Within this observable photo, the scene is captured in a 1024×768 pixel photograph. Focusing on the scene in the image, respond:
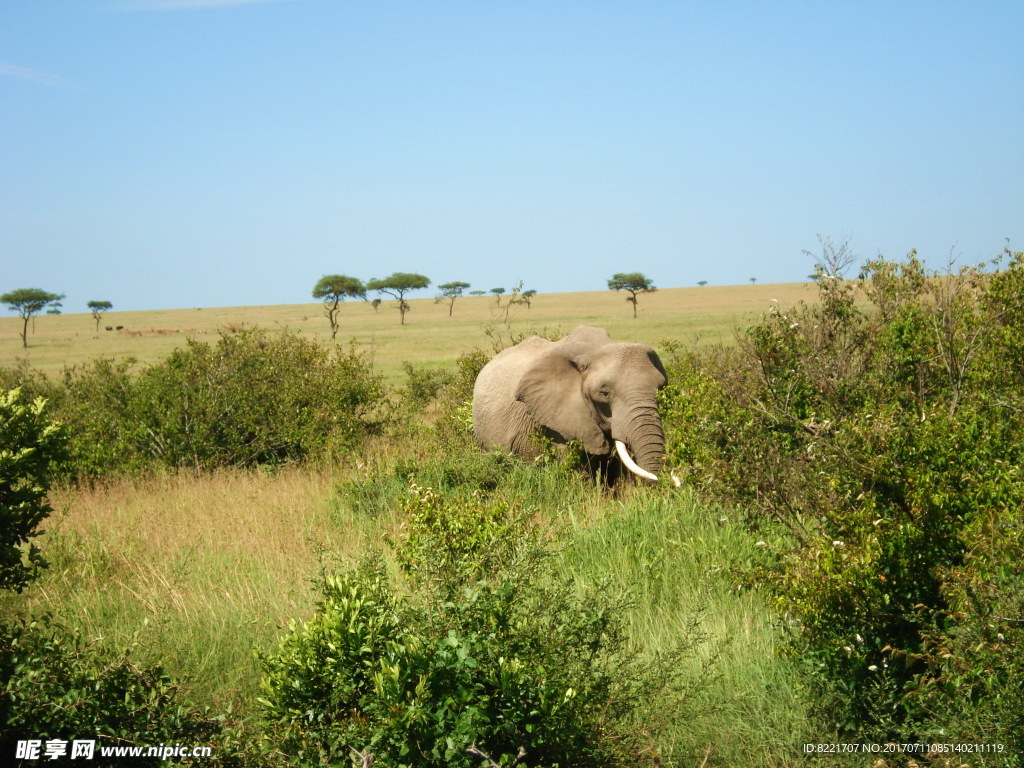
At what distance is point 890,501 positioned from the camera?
421 centimetres

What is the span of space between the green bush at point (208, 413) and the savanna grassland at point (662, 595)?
2.72 metres

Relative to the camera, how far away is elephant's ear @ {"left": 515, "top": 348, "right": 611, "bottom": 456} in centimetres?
995

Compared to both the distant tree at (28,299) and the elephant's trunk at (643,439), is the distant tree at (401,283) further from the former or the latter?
the elephant's trunk at (643,439)

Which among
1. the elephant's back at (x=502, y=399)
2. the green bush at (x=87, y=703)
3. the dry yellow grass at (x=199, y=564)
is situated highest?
the elephant's back at (x=502, y=399)

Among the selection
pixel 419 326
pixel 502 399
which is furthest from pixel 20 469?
pixel 419 326

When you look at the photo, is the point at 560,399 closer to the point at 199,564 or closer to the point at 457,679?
the point at 199,564

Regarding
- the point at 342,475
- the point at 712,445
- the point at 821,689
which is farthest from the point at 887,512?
the point at 342,475

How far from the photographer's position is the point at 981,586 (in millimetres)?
3494

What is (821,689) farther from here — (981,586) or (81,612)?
(81,612)

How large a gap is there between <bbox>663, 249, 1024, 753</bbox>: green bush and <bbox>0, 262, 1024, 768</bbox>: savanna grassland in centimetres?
2

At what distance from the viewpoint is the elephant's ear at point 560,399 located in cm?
995

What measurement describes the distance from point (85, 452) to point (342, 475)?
11.7ft

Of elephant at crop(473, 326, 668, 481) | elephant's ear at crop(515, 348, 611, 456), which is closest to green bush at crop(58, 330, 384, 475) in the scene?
elephant at crop(473, 326, 668, 481)

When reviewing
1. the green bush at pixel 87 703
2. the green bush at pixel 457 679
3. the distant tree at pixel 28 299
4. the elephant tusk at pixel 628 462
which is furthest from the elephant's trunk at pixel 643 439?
the distant tree at pixel 28 299
